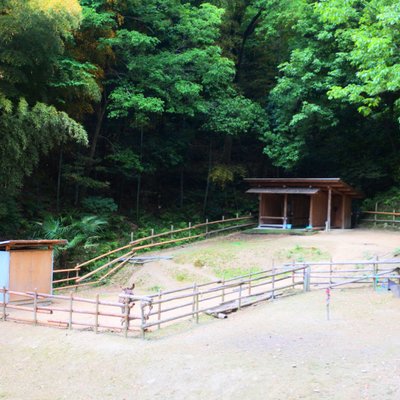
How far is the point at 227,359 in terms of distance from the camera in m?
9.16

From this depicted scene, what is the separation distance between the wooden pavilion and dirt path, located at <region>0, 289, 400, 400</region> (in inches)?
562

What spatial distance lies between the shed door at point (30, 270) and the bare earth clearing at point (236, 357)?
2.89 metres

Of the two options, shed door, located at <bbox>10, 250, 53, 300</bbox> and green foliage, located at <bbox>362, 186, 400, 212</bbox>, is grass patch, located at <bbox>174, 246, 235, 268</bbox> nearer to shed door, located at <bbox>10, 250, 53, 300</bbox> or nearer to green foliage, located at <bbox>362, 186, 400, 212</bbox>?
shed door, located at <bbox>10, 250, 53, 300</bbox>

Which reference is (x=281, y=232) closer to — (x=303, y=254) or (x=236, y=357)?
(x=303, y=254)

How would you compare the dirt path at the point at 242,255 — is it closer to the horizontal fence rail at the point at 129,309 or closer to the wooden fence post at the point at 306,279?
the horizontal fence rail at the point at 129,309

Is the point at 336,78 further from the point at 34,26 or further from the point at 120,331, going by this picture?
the point at 120,331

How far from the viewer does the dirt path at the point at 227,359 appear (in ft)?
25.9

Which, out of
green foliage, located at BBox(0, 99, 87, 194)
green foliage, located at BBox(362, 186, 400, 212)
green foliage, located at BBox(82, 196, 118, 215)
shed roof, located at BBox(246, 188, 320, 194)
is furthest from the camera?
green foliage, located at BBox(362, 186, 400, 212)

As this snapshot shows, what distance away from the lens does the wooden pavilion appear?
2683cm

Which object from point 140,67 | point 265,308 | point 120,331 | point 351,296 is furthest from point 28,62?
point 351,296

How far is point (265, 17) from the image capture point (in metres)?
31.6

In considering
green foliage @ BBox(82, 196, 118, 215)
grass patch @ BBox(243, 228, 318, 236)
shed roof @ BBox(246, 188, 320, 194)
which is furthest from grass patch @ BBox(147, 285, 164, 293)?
shed roof @ BBox(246, 188, 320, 194)

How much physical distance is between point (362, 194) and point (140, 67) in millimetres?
15726

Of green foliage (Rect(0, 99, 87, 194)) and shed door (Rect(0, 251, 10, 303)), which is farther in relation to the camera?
green foliage (Rect(0, 99, 87, 194))
